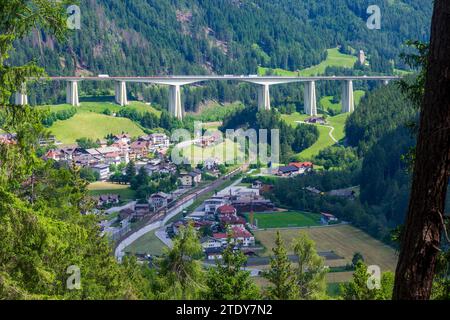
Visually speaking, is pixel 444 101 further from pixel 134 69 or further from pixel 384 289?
pixel 134 69

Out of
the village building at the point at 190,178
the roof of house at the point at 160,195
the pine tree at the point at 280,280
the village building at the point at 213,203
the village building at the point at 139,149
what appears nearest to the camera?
the pine tree at the point at 280,280

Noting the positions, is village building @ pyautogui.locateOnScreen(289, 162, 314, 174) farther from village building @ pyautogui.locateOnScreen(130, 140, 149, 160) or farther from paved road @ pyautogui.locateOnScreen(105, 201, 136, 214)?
paved road @ pyautogui.locateOnScreen(105, 201, 136, 214)

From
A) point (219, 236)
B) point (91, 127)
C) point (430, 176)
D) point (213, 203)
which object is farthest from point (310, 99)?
point (430, 176)

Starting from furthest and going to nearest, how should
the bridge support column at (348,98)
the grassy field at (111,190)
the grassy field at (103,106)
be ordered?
the bridge support column at (348,98) < the grassy field at (103,106) < the grassy field at (111,190)

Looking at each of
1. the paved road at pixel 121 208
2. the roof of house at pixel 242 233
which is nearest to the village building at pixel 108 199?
the paved road at pixel 121 208

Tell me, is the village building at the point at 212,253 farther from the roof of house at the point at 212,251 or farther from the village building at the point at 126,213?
the village building at the point at 126,213

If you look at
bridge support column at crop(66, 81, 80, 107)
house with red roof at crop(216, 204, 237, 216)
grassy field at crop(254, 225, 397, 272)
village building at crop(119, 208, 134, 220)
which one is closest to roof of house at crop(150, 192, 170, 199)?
village building at crop(119, 208, 134, 220)

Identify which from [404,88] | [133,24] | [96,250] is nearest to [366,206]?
[96,250]
